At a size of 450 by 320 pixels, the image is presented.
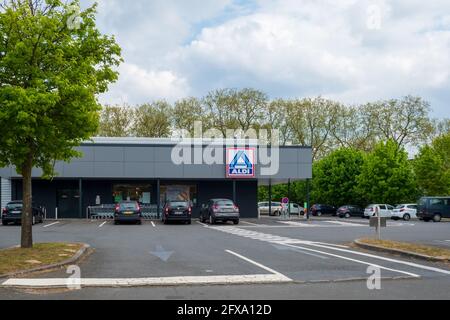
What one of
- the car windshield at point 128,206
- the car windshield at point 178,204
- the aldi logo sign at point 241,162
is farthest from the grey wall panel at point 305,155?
the car windshield at point 128,206

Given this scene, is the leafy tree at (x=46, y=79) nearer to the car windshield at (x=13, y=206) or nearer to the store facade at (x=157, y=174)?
the car windshield at (x=13, y=206)

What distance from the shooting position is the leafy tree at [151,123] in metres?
64.6

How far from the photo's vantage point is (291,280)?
1110 centimetres

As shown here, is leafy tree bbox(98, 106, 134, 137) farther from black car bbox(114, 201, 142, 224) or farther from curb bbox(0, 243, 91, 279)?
curb bbox(0, 243, 91, 279)

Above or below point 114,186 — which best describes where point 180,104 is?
above

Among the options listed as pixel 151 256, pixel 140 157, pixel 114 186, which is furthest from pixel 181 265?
pixel 114 186

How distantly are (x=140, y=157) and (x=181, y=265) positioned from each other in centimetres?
2809

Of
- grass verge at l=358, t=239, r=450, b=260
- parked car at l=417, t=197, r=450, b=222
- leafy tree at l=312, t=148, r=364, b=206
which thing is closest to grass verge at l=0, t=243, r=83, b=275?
grass verge at l=358, t=239, r=450, b=260

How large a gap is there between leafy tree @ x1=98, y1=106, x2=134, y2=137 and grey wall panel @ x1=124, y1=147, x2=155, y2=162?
23201 mm

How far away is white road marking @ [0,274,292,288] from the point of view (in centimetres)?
1052

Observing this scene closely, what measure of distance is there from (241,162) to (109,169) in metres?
9.55

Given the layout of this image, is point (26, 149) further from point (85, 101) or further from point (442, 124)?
point (442, 124)

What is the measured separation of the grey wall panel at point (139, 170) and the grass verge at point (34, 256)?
78.3 feet

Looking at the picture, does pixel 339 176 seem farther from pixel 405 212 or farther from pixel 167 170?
pixel 167 170
